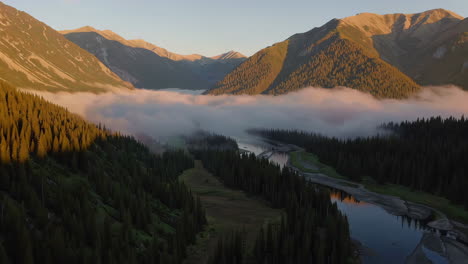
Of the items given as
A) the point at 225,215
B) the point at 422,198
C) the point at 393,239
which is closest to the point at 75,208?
the point at 225,215

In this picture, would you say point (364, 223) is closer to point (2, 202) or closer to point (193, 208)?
point (193, 208)

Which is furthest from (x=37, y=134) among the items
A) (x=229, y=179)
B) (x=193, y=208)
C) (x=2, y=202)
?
(x=229, y=179)

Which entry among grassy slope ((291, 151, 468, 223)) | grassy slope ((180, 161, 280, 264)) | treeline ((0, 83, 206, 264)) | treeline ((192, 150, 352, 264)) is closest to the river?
treeline ((192, 150, 352, 264))

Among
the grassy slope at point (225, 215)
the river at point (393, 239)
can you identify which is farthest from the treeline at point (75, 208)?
the river at point (393, 239)

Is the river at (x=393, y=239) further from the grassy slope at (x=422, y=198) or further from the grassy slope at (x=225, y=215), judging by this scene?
the grassy slope at (x=225, y=215)

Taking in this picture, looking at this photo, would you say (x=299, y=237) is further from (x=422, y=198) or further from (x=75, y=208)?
(x=422, y=198)

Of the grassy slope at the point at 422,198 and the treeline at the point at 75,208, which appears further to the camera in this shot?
the grassy slope at the point at 422,198

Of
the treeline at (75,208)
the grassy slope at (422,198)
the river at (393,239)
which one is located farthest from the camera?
the grassy slope at (422,198)

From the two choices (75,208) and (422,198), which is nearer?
(75,208)
